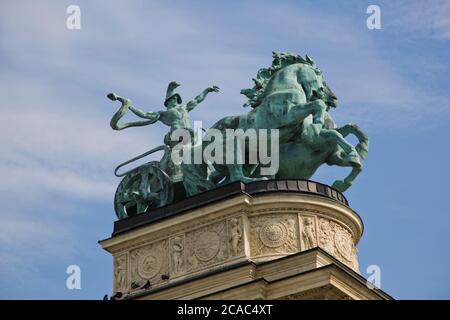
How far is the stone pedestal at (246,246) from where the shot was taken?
33.9 meters

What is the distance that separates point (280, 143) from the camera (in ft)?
124

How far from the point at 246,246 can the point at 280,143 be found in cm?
385

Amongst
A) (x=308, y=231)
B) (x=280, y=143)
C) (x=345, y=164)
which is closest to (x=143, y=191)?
(x=280, y=143)

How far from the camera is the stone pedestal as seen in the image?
33.9m

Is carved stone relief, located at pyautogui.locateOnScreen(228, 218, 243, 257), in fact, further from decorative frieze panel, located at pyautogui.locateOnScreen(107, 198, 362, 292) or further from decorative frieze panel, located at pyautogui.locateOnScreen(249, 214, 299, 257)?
decorative frieze panel, located at pyautogui.locateOnScreen(249, 214, 299, 257)

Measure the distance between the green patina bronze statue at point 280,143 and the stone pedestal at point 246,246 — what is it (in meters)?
1.18

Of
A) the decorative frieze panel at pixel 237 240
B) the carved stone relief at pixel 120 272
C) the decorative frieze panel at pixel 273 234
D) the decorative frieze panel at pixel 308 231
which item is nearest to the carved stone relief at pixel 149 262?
the decorative frieze panel at pixel 237 240

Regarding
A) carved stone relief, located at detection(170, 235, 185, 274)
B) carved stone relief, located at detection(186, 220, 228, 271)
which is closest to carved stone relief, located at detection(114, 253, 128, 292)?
carved stone relief, located at detection(170, 235, 185, 274)

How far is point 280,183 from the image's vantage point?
1422 inches

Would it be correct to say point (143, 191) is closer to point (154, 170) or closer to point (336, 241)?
point (154, 170)

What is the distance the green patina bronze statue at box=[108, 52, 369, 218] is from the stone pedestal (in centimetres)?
118

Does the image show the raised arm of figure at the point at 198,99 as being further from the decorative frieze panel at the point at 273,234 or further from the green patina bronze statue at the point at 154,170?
the decorative frieze panel at the point at 273,234
